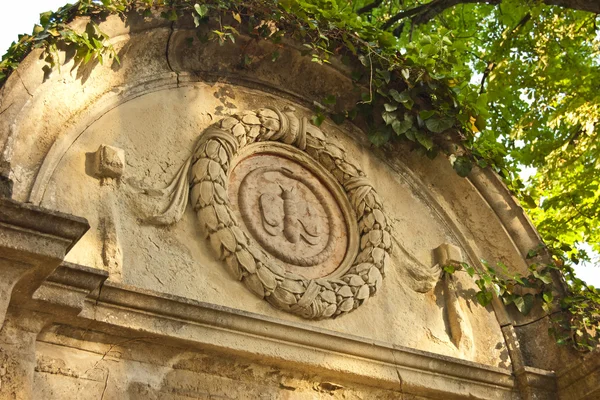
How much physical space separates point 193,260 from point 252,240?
447 millimetres

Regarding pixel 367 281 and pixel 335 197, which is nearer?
pixel 367 281

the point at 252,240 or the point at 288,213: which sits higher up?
the point at 288,213

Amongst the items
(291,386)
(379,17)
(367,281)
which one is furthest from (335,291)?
(379,17)

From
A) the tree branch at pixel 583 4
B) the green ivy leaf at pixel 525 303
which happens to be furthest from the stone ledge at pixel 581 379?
the tree branch at pixel 583 4

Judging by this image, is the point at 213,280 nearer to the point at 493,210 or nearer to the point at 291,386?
the point at 291,386

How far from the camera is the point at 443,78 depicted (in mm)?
6551

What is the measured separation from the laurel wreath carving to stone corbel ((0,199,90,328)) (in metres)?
1.12

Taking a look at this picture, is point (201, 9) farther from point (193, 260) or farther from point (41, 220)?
point (41, 220)

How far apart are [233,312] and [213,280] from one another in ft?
1.36

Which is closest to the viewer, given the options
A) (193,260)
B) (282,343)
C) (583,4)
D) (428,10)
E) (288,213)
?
(282,343)

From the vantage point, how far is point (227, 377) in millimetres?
4930

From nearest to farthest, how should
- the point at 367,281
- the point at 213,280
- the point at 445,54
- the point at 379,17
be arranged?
the point at 213,280, the point at 367,281, the point at 445,54, the point at 379,17

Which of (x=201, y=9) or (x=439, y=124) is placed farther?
(x=439, y=124)

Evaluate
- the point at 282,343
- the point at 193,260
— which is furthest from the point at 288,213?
the point at 282,343
